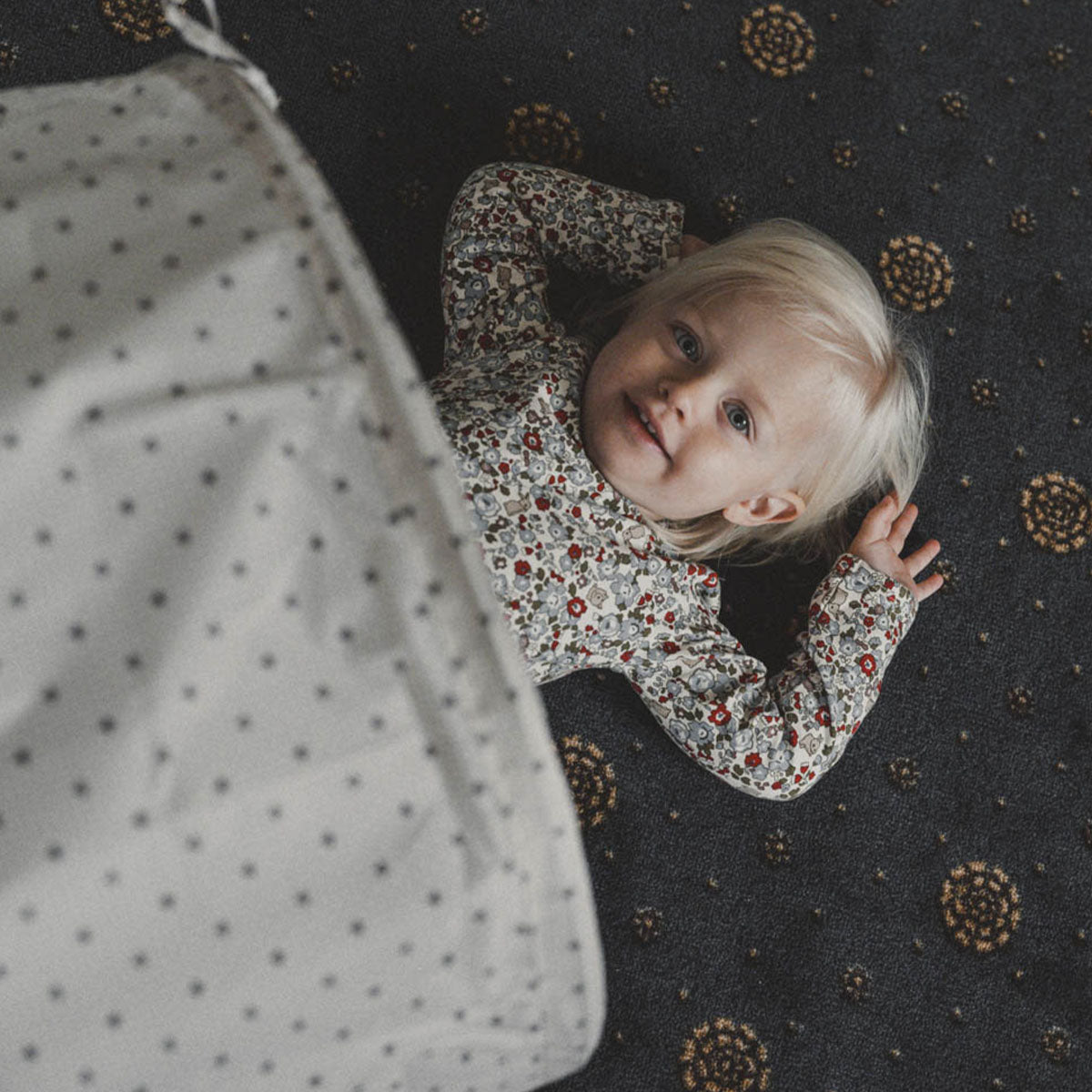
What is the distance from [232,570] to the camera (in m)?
0.42

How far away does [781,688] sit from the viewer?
2.85 feet

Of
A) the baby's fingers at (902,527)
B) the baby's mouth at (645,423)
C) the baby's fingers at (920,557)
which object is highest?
the baby's mouth at (645,423)

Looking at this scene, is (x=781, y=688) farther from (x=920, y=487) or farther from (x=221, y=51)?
(x=221, y=51)

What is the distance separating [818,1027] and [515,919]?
1.81 feet

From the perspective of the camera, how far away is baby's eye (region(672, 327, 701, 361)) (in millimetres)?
793

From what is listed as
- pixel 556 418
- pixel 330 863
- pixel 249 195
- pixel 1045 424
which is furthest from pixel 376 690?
pixel 1045 424

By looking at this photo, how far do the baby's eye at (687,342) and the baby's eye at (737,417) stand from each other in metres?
0.05

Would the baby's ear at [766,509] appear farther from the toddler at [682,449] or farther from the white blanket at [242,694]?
the white blanket at [242,694]

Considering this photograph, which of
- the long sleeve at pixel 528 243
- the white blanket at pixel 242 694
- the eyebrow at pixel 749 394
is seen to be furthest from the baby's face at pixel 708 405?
the white blanket at pixel 242 694

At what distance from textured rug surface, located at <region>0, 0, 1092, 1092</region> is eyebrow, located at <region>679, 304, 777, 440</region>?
0.19 m

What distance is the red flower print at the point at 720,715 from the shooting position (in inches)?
32.8

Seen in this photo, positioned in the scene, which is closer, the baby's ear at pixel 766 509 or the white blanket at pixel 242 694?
the white blanket at pixel 242 694

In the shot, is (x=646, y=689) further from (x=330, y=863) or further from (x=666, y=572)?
(x=330, y=863)

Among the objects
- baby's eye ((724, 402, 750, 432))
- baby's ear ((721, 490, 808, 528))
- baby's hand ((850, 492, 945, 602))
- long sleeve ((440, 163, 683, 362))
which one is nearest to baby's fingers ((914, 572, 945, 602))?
baby's hand ((850, 492, 945, 602))
